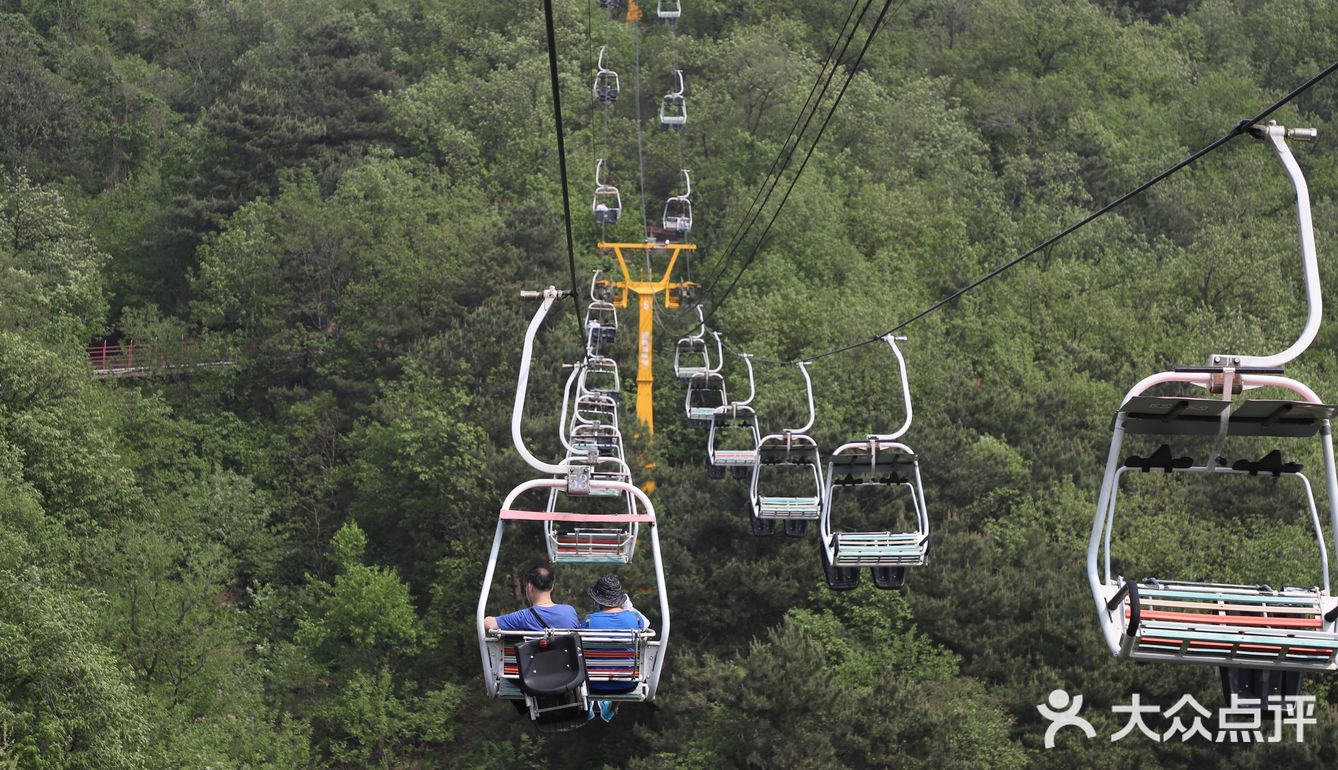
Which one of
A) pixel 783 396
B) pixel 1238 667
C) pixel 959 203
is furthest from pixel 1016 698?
pixel 959 203

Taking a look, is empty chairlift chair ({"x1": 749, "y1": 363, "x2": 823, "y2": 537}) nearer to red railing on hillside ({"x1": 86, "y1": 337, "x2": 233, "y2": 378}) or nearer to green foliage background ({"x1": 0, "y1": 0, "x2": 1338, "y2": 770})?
green foliage background ({"x1": 0, "y1": 0, "x2": 1338, "y2": 770})

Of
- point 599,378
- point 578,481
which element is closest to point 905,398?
point 578,481

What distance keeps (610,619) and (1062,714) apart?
19911mm

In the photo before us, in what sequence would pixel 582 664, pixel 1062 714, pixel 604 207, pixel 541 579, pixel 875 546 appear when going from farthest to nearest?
pixel 604 207
pixel 1062 714
pixel 875 546
pixel 541 579
pixel 582 664

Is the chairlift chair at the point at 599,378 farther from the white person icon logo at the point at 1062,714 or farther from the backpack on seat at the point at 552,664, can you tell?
the backpack on seat at the point at 552,664

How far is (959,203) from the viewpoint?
53.8 meters

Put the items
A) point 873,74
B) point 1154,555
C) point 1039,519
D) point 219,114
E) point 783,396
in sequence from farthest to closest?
1. point 873,74
2. point 219,114
3. point 783,396
4. point 1039,519
5. point 1154,555

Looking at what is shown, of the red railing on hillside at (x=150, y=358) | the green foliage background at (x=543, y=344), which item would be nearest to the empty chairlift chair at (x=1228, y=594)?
the green foliage background at (x=543, y=344)

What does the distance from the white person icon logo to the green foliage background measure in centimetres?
27

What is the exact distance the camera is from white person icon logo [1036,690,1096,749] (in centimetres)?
2756

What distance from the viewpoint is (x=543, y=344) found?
3972cm

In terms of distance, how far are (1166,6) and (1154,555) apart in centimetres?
4468

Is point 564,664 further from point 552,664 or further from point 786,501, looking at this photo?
point 786,501

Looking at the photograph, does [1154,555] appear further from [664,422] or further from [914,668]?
[664,422]
